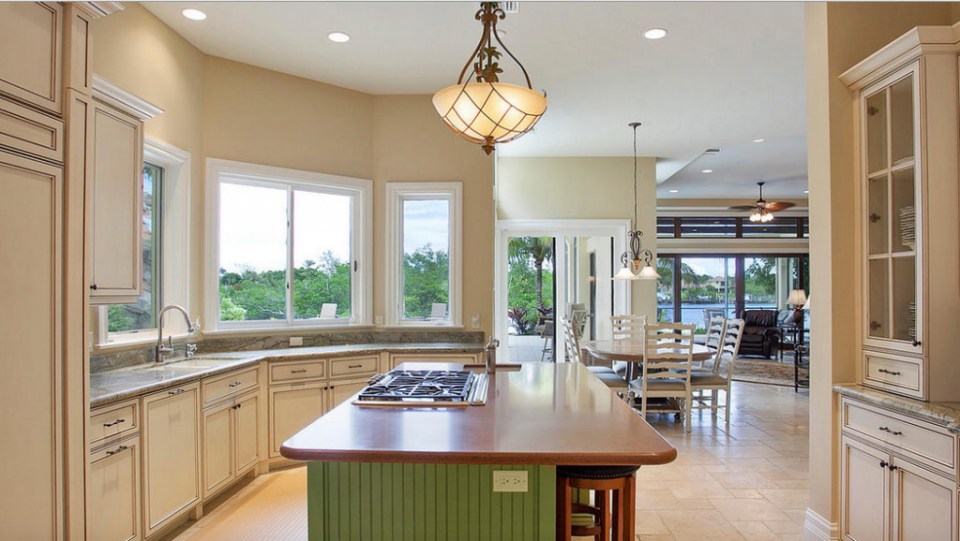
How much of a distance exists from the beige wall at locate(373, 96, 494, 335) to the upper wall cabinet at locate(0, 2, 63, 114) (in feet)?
10.2

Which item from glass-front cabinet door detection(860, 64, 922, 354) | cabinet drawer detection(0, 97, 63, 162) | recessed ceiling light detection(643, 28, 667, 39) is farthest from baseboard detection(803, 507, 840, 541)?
cabinet drawer detection(0, 97, 63, 162)

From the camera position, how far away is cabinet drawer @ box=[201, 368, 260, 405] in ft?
10.2

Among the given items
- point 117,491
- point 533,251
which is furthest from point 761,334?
point 117,491

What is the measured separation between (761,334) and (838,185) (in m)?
8.32

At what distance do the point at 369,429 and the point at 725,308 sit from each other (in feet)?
34.8

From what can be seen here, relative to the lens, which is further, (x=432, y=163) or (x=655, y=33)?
(x=432, y=163)

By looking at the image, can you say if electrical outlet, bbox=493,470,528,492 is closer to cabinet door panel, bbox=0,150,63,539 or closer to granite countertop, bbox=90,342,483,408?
cabinet door panel, bbox=0,150,63,539

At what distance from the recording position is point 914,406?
2107 mm

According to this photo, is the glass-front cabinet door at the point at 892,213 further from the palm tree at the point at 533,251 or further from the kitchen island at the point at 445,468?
the palm tree at the point at 533,251

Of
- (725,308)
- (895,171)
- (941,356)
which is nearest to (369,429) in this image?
(941,356)

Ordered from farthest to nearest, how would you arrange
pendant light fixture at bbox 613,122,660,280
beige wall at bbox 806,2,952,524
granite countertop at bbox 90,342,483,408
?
pendant light fixture at bbox 613,122,660,280, beige wall at bbox 806,2,952,524, granite countertop at bbox 90,342,483,408

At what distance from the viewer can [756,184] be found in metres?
9.05

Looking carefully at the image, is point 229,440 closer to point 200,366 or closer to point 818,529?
point 200,366

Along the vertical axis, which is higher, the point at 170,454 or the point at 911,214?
the point at 911,214
